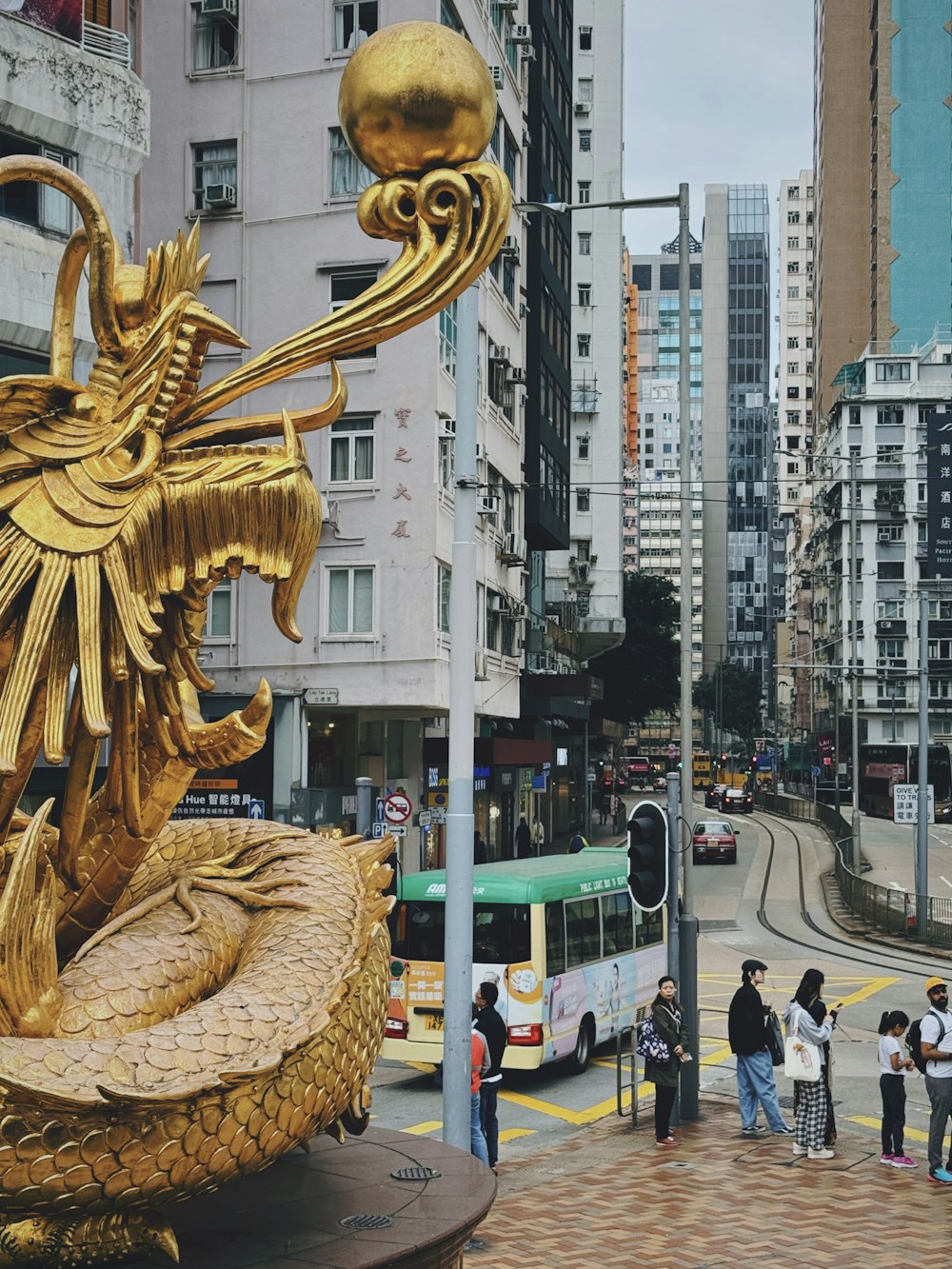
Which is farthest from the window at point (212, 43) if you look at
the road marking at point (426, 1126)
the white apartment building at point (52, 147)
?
the road marking at point (426, 1126)

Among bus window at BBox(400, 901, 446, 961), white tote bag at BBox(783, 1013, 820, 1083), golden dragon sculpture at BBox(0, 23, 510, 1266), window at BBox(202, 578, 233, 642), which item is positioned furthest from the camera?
window at BBox(202, 578, 233, 642)

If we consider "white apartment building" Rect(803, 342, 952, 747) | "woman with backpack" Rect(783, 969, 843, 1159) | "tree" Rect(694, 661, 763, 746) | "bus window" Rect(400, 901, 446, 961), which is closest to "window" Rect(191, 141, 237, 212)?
"bus window" Rect(400, 901, 446, 961)

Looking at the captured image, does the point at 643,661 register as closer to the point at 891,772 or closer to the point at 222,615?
the point at 891,772

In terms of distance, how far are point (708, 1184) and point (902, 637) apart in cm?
6818

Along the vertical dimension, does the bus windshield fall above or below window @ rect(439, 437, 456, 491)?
below

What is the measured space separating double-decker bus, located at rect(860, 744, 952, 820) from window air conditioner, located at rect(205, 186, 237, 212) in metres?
47.6

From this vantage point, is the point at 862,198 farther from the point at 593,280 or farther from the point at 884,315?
the point at 593,280

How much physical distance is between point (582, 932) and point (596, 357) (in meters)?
52.5

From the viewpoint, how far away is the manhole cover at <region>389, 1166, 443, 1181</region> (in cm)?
800

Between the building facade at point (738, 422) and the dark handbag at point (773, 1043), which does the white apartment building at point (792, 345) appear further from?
the dark handbag at point (773, 1043)

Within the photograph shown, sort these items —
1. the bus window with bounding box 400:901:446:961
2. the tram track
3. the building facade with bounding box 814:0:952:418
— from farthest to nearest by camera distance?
the building facade with bounding box 814:0:952:418 → the tram track → the bus window with bounding box 400:901:446:961

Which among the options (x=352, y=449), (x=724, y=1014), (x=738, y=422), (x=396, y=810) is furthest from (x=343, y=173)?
(x=738, y=422)

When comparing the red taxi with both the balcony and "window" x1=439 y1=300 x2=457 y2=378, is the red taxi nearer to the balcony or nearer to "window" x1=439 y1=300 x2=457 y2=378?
"window" x1=439 y1=300 x2=457 y2=378

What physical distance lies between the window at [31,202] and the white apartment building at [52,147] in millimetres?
13
